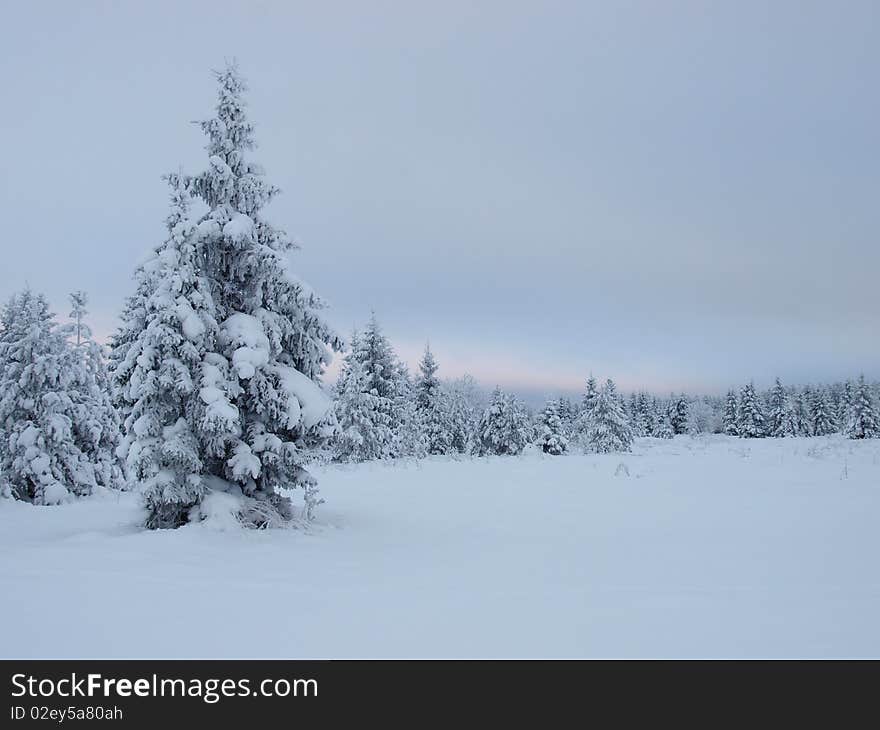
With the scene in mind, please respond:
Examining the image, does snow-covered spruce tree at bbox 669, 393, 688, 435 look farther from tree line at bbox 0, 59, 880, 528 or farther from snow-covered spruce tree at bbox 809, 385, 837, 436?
tree line at bbox 0, 59, 880, 528

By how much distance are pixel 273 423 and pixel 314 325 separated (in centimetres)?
Answer: 190

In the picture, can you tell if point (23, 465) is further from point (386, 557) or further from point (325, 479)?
point (386, 557)

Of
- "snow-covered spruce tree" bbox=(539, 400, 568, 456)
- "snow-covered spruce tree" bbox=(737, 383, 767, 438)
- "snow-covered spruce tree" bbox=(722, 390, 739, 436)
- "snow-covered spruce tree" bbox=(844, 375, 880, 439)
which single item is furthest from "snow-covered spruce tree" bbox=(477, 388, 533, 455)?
"snow-covered spruce tree" bbox=(722, 390, 739, 436)

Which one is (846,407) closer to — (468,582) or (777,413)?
(777,413)

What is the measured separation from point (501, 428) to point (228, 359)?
3986 cm

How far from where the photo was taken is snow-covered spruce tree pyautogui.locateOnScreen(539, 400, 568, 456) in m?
47.7

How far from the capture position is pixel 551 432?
4866cm

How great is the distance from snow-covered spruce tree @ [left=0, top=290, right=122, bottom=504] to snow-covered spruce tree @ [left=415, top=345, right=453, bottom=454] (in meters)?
28.3

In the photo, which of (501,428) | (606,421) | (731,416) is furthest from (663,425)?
(501,428)

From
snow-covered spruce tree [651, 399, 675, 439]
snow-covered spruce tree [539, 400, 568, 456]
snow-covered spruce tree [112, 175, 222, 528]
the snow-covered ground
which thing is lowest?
snow-covered spruce tree [651, 399, 675, 439]

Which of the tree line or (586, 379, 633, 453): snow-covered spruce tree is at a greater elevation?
the tree line

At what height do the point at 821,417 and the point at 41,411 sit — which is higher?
the point at 41,411
